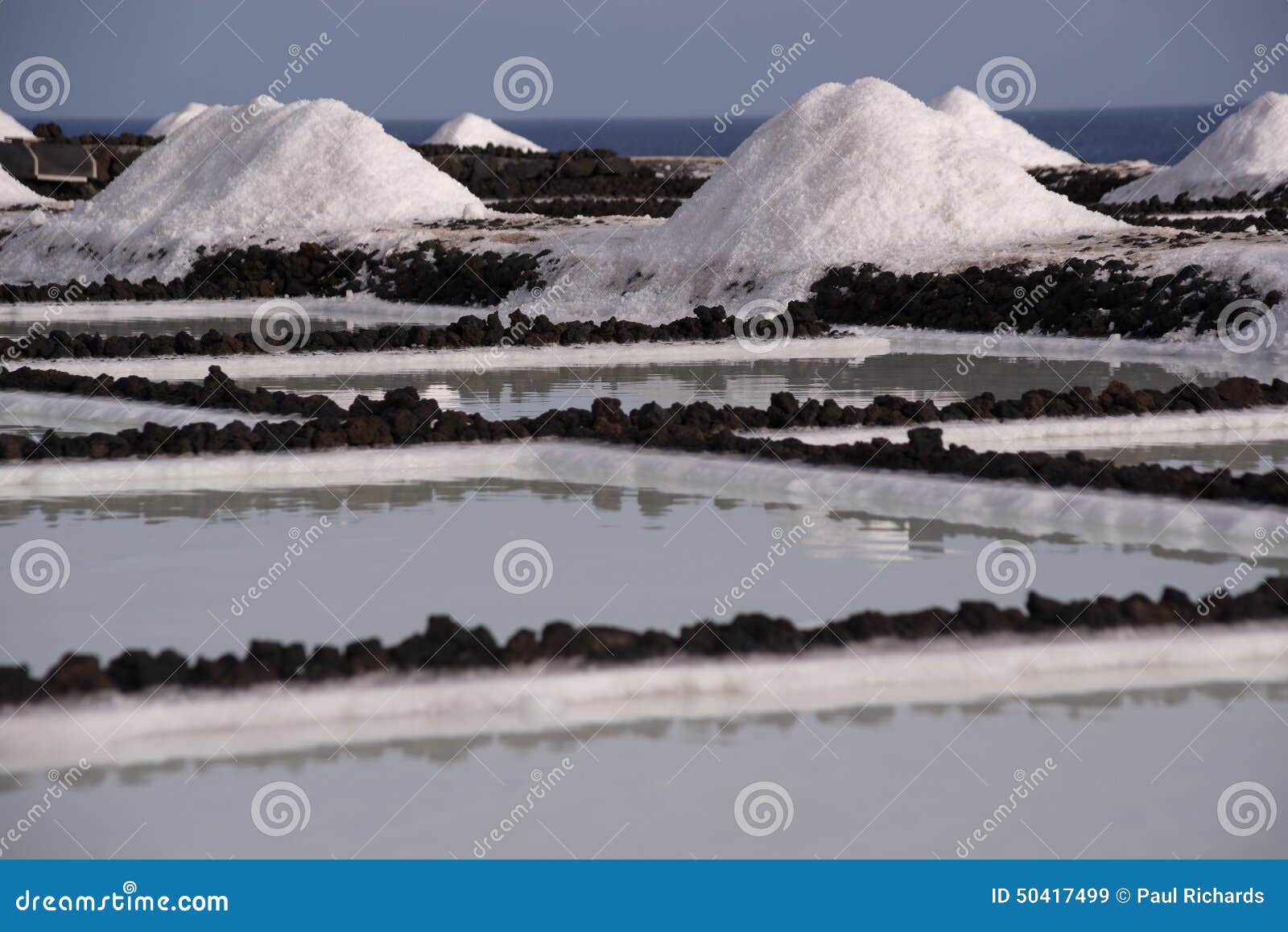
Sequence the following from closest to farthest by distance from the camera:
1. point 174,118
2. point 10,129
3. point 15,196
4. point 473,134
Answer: point 15,196, point 10,129, point 473,134, point 174,118

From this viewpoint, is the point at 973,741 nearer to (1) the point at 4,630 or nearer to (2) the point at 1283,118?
(1) the point at 4,630

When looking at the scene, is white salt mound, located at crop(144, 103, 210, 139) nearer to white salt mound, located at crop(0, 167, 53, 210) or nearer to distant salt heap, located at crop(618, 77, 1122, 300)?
white salt mound, located at crop(0, 167, 53, 210)

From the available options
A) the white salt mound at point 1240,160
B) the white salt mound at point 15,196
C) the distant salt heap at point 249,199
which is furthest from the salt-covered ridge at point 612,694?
the white salt mound at point 15,196

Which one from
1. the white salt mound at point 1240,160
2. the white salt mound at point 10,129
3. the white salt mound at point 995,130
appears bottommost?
the white salt mound at point 10,129

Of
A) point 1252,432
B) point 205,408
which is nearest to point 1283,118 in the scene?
point 1252,432

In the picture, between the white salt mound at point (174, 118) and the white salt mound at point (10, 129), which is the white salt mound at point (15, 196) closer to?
the white salt mound at point (10, 129)

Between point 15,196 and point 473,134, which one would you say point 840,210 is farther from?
point 473,134

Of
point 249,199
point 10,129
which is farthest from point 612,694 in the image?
point 10,129
